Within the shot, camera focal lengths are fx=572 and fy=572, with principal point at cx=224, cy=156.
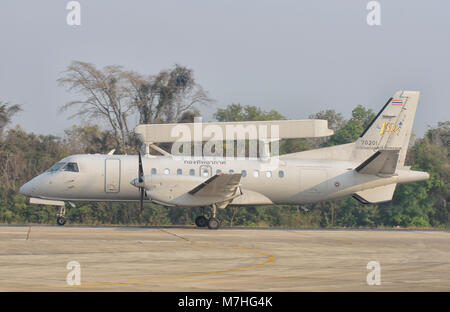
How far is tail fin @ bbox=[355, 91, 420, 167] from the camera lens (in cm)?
2680

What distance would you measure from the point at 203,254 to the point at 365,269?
4.45 meters

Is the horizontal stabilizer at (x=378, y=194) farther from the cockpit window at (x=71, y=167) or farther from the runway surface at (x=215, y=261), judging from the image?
the cockpit window at (x=71, y=167)

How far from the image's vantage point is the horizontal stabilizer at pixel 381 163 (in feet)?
78.5

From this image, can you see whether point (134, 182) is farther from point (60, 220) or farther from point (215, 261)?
point (215, 261)

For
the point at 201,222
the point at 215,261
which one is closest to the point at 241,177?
the point at 201,222

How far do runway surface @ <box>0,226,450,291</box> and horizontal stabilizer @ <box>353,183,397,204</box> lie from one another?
3.77 meters

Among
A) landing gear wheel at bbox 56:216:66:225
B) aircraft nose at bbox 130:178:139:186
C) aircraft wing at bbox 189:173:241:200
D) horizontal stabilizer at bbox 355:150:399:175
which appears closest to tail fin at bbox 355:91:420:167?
horizontal stabilizer at bbox 355:150:399:175

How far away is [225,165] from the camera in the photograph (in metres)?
24.8

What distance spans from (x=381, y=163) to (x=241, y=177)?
6.00 metres

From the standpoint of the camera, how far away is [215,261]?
1391cm

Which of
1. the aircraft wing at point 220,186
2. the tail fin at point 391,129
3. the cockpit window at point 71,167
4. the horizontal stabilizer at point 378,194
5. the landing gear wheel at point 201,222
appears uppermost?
the tail fin at point 391,129

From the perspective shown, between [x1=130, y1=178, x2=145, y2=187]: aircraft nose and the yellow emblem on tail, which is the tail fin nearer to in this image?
the yellow emblem on tail

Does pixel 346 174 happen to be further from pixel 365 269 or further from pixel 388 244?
pixel 365 269

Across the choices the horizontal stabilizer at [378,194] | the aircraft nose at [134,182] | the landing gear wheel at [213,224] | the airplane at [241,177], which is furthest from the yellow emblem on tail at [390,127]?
the aircraft nose at [134,182]
